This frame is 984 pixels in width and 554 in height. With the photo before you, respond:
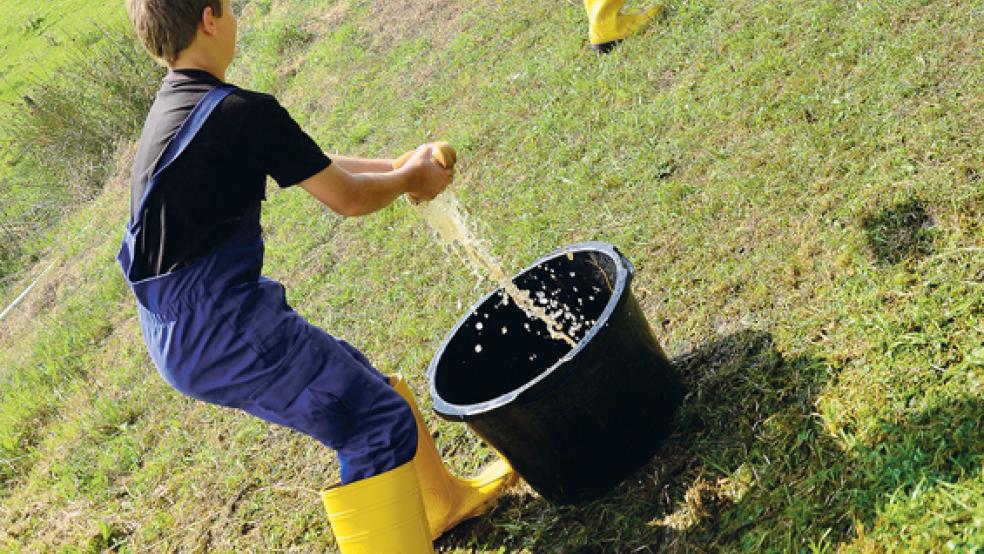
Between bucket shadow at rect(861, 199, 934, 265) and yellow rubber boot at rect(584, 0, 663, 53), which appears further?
yellow rubber boot at rect(584, 0, 663, 53)

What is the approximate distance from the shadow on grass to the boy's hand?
1.09 metres

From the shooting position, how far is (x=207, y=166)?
7.64ft

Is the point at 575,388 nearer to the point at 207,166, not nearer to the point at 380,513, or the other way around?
the point at 380,513

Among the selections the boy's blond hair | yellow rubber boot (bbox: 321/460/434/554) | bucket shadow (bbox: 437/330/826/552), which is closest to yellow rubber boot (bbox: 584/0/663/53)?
bucket shadow (bbox: 437/330/826/552)

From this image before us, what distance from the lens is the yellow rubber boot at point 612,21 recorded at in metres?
5.21

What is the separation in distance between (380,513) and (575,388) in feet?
2.25

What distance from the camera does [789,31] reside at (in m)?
4.31

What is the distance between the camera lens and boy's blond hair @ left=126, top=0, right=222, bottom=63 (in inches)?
94.3

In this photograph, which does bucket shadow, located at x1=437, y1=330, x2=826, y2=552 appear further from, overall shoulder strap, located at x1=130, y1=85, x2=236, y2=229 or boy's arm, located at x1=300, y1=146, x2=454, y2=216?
overall shoulder strap, located at x1=130, y1=85, x2=236, y2=229

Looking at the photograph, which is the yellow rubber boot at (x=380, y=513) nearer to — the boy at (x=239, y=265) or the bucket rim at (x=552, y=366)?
the boy at (x=239, y=265)

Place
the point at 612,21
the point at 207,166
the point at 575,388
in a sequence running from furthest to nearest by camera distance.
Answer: the point at 612,21 < the point at 575,388 < the point at 207,166

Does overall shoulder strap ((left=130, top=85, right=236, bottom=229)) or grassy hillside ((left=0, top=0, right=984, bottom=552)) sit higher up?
overall shoulder strap ((left=130, top=85, right=236, bottom=229))

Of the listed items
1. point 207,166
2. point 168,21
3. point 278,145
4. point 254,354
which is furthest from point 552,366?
point 168,21

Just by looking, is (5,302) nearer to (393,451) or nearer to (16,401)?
(16,401)
